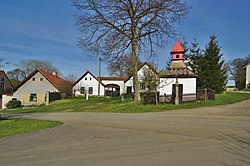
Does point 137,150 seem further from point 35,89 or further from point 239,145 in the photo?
point 35,89

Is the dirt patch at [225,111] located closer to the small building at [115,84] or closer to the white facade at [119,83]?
the small building at [115,84]

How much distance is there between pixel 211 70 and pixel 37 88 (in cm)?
3380

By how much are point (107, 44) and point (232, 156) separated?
2137 centimetres

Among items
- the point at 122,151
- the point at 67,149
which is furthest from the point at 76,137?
the point at 122,151

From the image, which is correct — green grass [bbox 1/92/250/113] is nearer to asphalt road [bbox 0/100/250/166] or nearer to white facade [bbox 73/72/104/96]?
asphalt road [bbox 0/100/250/166]

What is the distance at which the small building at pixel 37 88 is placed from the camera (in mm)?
50000

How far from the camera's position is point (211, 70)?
109 feet

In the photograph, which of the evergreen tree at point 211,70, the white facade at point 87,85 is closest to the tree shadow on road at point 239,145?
the evergreen tree at point 211,70

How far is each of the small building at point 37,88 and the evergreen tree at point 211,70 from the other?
27.6 metres

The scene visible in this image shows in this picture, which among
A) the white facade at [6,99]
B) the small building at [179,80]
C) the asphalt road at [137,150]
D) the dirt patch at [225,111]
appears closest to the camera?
the asphalt road at [137,150]

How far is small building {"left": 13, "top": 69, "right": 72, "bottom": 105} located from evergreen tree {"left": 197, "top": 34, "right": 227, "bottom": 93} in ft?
90.5

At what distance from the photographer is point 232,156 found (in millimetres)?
6164

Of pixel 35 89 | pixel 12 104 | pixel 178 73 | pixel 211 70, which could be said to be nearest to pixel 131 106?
pixel 178 73

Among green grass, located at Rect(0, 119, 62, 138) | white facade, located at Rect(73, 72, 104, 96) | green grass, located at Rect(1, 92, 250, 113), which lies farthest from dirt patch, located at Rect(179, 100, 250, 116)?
white facade, located at Rect(73, 72, 104, 96)
